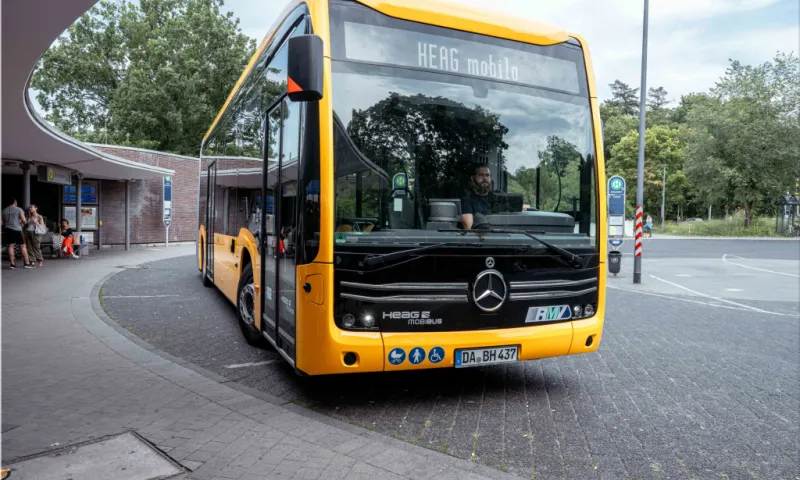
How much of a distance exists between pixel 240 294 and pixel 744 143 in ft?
170

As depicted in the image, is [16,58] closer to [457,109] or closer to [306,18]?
[306,18]

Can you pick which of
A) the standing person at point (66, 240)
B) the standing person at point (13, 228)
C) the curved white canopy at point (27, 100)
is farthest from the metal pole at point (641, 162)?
the standing person at point (66, 240)

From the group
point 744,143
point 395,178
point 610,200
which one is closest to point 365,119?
point 395,178

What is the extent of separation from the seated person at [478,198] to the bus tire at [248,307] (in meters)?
2.94

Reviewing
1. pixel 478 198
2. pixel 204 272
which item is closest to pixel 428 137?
pixel 478 198

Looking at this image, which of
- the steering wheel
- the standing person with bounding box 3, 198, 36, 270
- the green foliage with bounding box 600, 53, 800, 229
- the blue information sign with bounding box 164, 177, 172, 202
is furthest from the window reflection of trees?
the green foliage with bounding box 600, 53, 800, 229

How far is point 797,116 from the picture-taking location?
48.4m

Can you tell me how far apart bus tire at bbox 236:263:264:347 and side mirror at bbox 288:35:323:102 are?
9.74 ft

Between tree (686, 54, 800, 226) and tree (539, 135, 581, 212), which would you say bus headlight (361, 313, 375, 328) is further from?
tree (686, 54, 800, 226)

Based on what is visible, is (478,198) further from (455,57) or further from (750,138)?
(750,138)

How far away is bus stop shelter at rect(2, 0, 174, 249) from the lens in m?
5.80

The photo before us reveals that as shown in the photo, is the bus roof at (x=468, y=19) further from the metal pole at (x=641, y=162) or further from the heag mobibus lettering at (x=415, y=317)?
the metal pole at (x=641, y=162)

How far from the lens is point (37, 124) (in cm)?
1181

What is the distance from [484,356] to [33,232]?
15.6 metres
